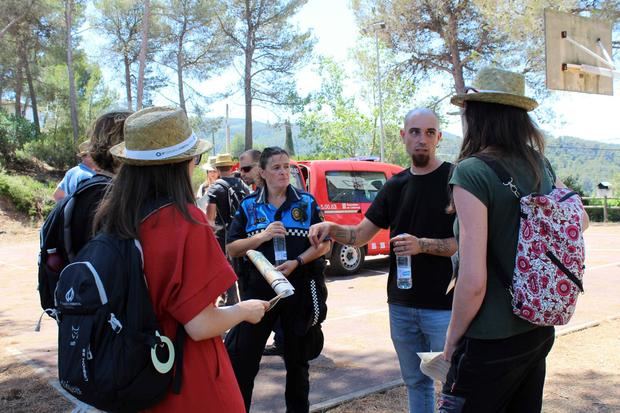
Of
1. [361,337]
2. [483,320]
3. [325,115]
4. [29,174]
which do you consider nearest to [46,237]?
[483,320]

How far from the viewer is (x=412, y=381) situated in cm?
303

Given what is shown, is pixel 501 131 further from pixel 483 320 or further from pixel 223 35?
pixel 223 35

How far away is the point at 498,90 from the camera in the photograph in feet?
6.66

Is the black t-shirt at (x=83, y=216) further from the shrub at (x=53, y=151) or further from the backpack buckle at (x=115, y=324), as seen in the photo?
the shrub at (x=53, y=151)

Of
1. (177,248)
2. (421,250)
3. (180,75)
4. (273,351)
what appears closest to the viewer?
(177,248)

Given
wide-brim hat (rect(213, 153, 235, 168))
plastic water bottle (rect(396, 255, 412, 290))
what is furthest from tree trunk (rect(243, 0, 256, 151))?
plastic water bottle (rect(396, 255, 412, 290))

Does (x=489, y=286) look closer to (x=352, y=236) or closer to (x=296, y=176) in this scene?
(x=352, y=236)

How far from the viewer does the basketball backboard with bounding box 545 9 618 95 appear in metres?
7.70

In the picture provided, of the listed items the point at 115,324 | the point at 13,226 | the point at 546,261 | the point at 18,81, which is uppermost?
the point at 18,81

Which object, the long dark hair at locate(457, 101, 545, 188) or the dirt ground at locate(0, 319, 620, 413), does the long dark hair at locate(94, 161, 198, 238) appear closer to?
the long dark hair at locate(457, 101, 545, 188)

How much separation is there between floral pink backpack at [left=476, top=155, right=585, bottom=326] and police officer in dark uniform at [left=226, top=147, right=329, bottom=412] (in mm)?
1656

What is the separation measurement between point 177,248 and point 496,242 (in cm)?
106

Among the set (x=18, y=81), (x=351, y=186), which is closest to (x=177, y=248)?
(x=351, y=186)

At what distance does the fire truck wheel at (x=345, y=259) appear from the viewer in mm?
9883
